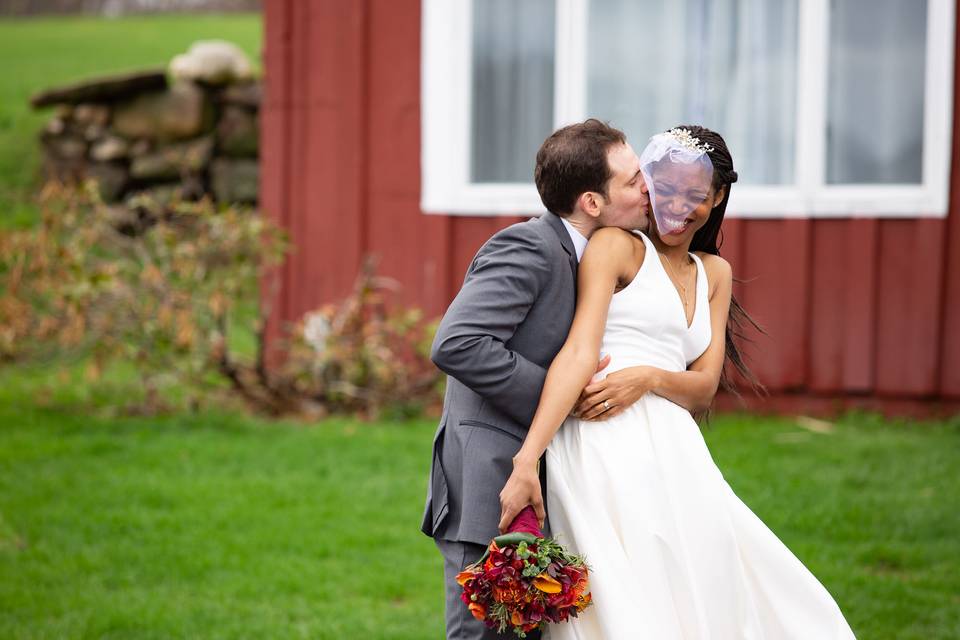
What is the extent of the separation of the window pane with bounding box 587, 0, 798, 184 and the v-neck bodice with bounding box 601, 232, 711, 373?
4864mm

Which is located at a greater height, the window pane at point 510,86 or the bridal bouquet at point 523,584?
the window pane at point 510,86

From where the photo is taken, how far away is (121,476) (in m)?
6.11

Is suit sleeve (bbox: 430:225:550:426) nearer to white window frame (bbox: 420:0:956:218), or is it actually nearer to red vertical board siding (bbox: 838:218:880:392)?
white window frame (bbox: 420:0:956:218)

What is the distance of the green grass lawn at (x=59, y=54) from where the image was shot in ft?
47.3

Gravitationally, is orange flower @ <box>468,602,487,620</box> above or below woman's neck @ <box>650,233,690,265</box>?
below

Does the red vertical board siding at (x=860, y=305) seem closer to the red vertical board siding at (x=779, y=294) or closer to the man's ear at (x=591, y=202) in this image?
the red vertical board siding at (x=779, y=294)

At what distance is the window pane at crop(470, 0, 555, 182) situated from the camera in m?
7.84

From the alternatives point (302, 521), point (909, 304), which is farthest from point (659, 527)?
point (909, 304)

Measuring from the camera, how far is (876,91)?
24.3ft

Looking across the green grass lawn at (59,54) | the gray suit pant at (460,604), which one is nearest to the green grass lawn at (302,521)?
the gray suit pant at (460,604)

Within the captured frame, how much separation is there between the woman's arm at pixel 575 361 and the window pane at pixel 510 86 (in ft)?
16.9

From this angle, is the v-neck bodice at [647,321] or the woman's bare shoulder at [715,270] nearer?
the v-neck bodice at [647,321]

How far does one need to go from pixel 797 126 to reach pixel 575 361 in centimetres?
528

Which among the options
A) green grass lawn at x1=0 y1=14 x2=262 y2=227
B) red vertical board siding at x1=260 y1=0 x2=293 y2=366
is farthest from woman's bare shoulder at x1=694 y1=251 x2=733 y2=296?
green grass lawn at x1=0 y1=14 x2=262 y2=227
